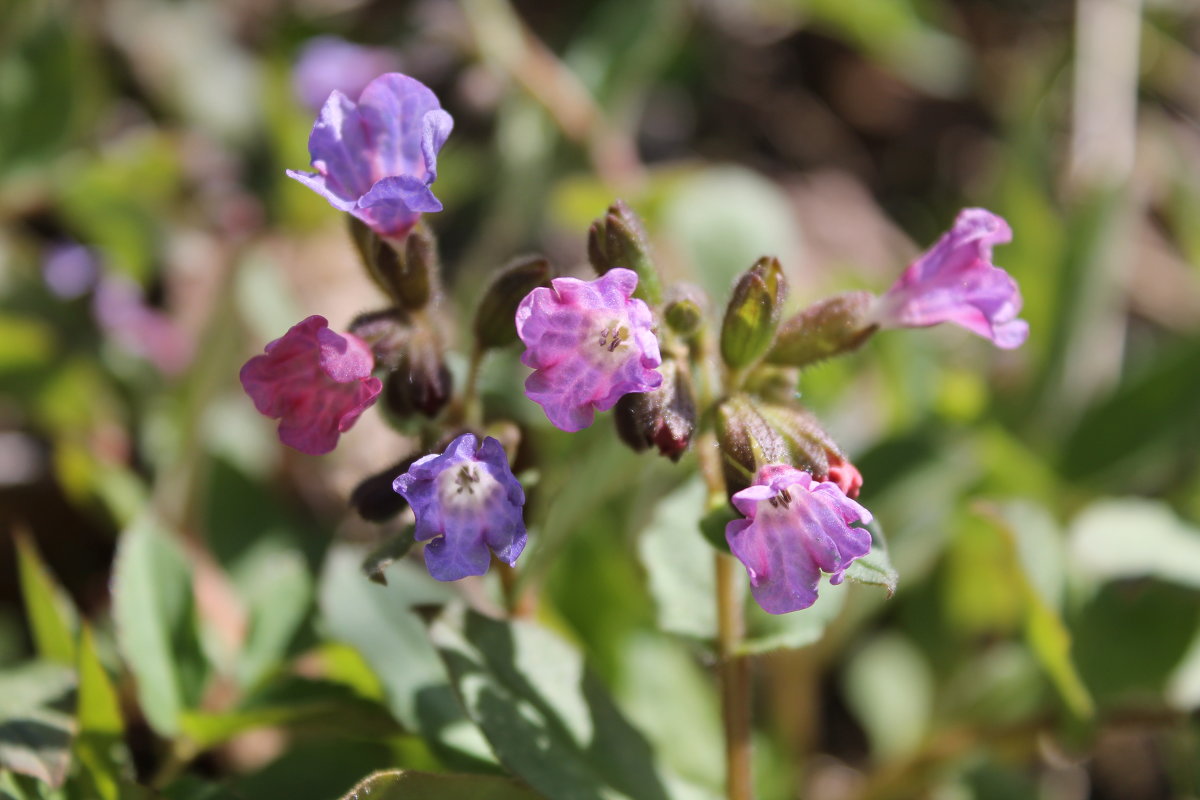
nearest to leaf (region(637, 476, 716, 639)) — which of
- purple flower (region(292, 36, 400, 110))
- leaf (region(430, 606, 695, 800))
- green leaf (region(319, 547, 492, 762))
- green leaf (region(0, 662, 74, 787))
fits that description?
leaf (region(430, 606, 695, 800))

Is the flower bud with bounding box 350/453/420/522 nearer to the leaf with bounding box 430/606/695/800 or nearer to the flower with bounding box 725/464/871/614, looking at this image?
the leaf with bounding box 430/606/695/800

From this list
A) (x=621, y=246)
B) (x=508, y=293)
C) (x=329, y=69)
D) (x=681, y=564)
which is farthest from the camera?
(x=329, y=69)

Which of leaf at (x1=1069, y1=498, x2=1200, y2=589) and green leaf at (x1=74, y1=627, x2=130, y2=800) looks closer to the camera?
green leaf at (x1=74, y1=627, x2=130, y2=800)

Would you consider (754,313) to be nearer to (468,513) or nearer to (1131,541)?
(468,513)

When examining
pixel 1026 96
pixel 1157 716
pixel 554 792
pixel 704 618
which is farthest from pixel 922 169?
pixel 554 792

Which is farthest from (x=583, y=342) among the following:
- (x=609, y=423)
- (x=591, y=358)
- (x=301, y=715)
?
(x=301, y=715)

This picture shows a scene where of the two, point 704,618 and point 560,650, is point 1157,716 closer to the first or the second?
point 704,618
